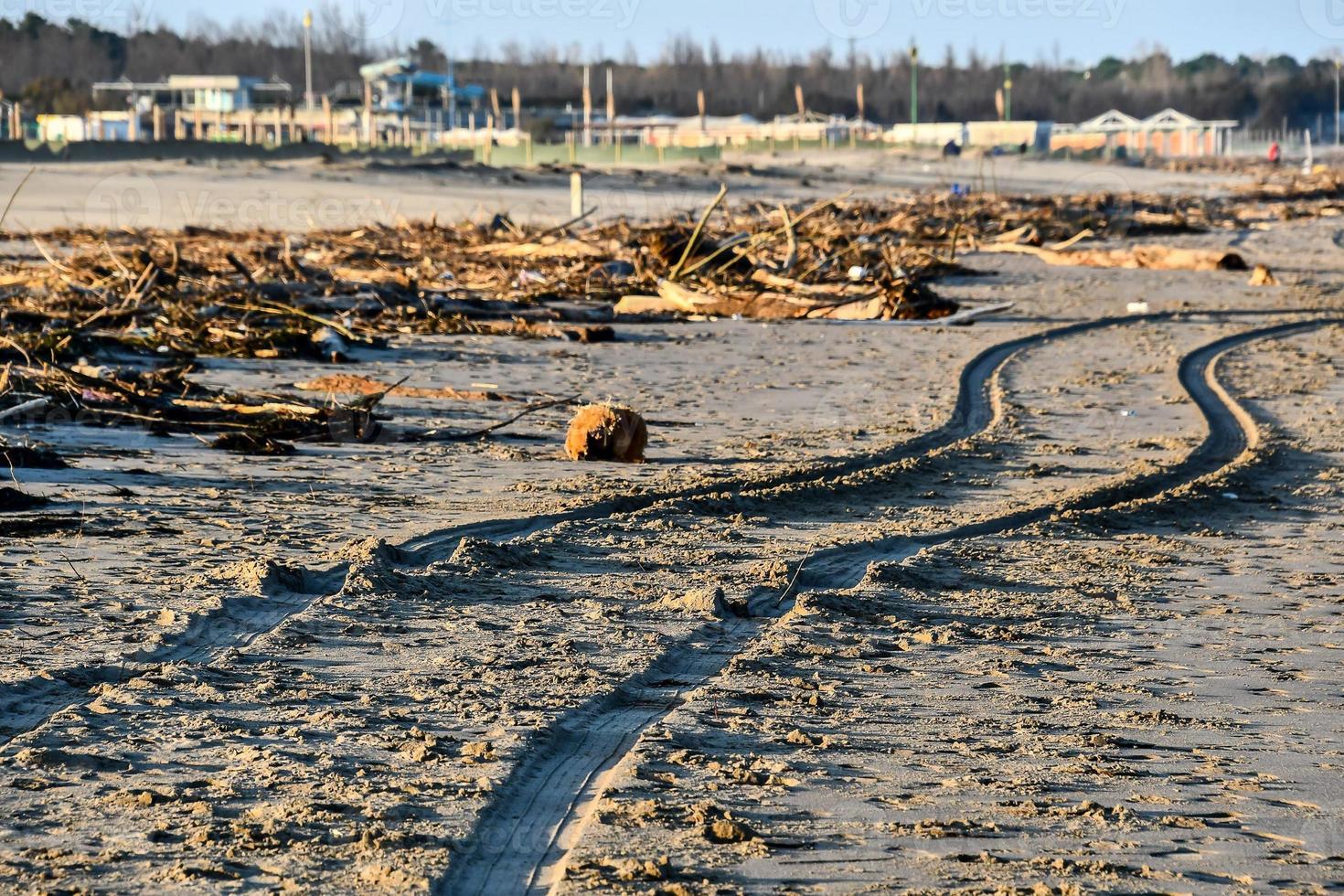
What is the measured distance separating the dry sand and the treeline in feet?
336

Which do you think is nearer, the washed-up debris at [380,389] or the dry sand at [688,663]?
the dry sand at [688,663]

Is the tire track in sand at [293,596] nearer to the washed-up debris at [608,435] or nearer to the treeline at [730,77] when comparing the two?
the washed-up debris at [608,435]

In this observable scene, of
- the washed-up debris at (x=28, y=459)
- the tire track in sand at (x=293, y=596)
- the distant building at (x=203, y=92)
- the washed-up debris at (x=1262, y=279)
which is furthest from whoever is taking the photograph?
the distant building at (x=203, y=92)

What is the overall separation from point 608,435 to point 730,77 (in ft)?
457

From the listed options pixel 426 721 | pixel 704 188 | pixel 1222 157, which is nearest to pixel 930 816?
pixel 426 721

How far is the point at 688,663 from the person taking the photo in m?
4.34

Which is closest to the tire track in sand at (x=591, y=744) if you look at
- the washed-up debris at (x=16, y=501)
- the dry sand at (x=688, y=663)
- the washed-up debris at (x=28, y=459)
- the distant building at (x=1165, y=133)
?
the dry sand at (x=688, y=663)

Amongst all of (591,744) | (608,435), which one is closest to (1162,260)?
(608,435)

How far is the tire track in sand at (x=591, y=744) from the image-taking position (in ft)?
9.53

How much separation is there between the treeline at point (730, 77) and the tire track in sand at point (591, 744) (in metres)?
104

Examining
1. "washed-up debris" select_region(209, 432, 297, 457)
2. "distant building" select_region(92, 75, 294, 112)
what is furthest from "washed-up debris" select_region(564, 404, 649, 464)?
"distant building" select_region(92, 75, 294, 112)

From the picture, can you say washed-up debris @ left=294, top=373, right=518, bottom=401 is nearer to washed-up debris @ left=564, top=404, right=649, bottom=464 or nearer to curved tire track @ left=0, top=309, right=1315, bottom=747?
washed-up debris @ left=564, top=404, right=649, bottom=464

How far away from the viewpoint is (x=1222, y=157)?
328 ft

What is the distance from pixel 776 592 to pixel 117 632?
79.7 inches
